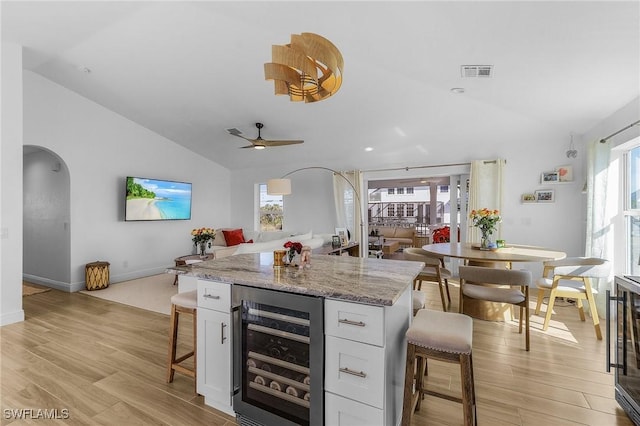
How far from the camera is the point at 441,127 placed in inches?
182

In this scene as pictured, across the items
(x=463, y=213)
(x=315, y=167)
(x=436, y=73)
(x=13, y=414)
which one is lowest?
(x=13, y=414)

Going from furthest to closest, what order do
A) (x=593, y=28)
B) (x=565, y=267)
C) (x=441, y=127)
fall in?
(x=441, y=127) < (x=565, y=267) < (x=593, y=28)

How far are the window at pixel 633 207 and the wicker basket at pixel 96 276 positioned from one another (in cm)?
722

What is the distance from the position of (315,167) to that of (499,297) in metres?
4.37

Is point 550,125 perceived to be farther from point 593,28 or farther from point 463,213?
point 593,28

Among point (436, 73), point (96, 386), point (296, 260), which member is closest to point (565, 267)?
point (436, 73)

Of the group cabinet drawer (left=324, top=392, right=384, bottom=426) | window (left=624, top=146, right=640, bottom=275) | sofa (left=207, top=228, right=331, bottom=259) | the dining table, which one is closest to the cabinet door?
cabinet drawer (left=324, top=392, right=384, bottom=426)

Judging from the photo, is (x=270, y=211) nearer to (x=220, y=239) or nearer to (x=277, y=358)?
(x=220, y=239)

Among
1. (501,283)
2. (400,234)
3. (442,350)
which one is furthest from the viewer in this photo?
(400,234)

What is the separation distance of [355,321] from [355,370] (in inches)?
9.1

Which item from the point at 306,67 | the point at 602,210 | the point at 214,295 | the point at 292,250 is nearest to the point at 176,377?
the point at 214,295

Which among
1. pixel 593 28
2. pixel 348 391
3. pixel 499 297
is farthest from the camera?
pixel 499 297

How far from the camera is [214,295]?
1.81 m

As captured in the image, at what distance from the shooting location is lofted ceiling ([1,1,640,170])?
228cm
